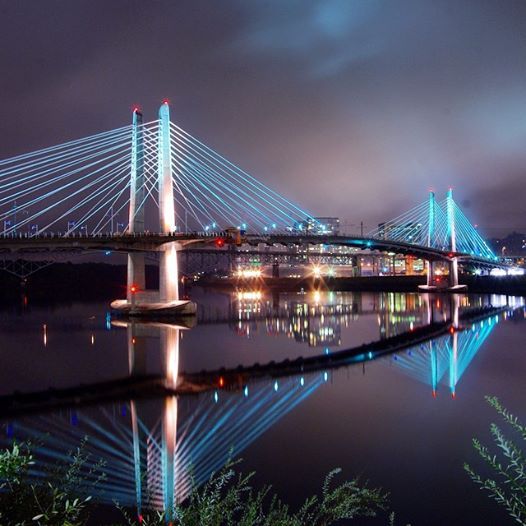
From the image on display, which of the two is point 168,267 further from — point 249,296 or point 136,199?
point 249,296

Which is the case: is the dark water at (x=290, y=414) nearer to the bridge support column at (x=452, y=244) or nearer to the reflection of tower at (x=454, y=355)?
the reflection of tower at (x=454, y=355)

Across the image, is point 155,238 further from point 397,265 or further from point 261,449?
point 397,265

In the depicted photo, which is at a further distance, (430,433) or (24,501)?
(430,433)

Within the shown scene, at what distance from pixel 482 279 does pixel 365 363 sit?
52.9 metres

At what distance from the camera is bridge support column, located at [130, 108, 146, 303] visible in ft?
107

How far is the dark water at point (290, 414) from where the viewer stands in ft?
27.9

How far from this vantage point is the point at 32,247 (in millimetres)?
30109

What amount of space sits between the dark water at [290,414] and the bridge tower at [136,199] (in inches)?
289

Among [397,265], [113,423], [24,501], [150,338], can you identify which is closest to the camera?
[24,501]

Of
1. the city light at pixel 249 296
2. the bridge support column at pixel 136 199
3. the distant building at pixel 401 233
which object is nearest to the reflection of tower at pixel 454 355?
the bridge support column at pixel 136 199

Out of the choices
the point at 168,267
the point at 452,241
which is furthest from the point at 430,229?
the point at 168,267

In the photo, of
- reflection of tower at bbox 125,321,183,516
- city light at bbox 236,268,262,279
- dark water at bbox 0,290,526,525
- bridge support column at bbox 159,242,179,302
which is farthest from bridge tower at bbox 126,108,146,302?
city light at bbox 236,268,262,279

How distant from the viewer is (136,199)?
32.8m

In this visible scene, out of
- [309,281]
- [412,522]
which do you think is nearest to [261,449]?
[412,522]
